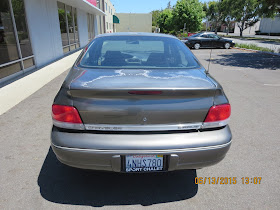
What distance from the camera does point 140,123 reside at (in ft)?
6.28

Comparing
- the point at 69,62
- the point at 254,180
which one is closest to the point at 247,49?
the point at 69,62

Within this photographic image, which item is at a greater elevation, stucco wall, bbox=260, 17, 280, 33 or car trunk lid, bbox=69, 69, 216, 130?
stucco wall, bbox=260, 17, 280, 33

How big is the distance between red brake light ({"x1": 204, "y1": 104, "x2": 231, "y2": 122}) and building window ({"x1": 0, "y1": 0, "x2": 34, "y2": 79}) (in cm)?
658

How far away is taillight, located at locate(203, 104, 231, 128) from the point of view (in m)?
1.99

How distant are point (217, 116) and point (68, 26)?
44.0ft

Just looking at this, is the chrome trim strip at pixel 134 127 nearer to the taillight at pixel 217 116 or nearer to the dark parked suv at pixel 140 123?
the dark parked suv at pixel 140 123

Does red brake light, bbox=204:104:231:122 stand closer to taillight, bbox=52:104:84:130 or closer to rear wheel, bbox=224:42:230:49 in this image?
taillight, bbox=52:104:84:130

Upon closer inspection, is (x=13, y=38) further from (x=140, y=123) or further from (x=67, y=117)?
(x=140, y=123)

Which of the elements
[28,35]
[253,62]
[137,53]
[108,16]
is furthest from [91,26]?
[137,53]

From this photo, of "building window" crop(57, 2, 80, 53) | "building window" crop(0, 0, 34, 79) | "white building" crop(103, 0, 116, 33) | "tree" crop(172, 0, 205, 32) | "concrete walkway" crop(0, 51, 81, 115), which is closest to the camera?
"concrete walkway" crop(0, 51, 81, 115)

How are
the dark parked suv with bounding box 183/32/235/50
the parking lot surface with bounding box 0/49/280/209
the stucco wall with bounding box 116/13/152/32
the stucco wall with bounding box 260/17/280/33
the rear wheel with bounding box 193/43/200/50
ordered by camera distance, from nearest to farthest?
the parking lot surface with bounding box 0/49/280/209, the dark parked suv with bounding box 183/32/235/50, the rear wheel with bounding box 193/43/200/50, the stucco wall with bounding box 260/17/280/33, the stucco wall with bounding box 116/13/152/32

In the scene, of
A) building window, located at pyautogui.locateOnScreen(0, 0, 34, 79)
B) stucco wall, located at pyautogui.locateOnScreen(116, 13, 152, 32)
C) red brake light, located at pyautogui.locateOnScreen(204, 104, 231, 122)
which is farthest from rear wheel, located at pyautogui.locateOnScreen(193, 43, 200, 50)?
stucco wall, located at pyautogui.locateOnScreen(116, 13, 152, 32)

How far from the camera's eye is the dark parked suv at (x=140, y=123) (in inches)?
73.7
